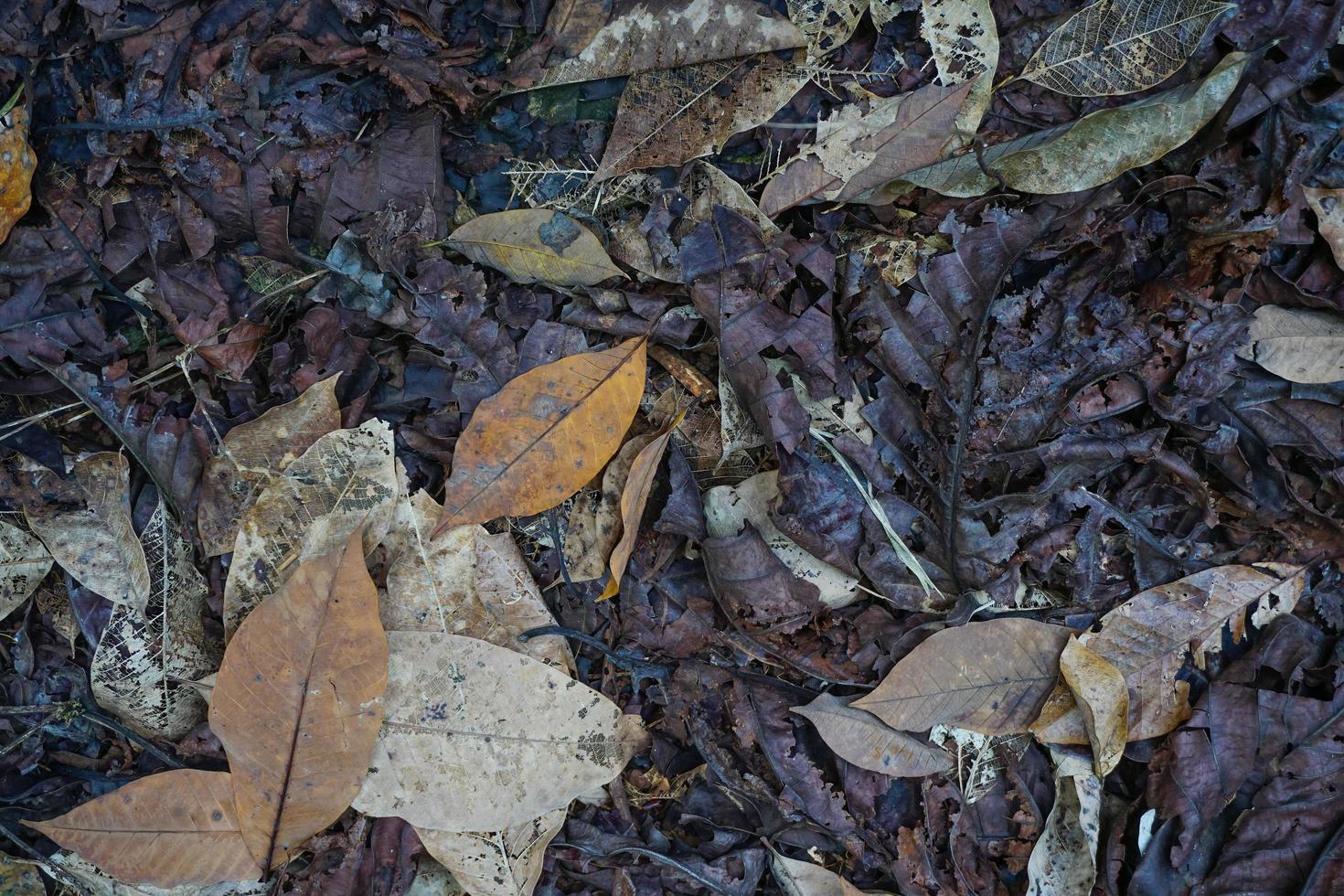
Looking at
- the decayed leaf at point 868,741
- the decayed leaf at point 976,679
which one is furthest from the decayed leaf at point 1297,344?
the decayed leaf at point 868,741

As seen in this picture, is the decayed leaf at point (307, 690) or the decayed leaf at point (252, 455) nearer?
the decayed leaf at point (307, 690)

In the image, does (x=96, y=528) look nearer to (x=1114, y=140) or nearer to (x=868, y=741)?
(x=868, y=741)

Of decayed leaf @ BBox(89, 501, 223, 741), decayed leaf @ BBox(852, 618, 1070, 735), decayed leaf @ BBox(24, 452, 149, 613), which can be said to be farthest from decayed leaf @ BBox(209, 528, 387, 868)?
decayed leaf @ BBox(852, 618, 1070, 735)

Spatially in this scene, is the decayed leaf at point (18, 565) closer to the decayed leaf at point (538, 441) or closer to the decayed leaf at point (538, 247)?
the decayed leaf at point (538, 441)

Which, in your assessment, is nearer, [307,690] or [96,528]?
[307,690]

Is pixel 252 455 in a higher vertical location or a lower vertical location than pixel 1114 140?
lower

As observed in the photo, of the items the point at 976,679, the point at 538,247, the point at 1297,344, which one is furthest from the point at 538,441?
the point at 1297,344

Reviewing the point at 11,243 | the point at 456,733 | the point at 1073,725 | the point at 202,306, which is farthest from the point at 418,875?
the point at 11,243
